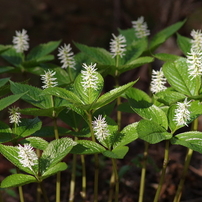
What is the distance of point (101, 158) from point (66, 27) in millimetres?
2545

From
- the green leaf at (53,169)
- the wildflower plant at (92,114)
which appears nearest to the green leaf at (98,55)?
the wildflower plant at (92,114)

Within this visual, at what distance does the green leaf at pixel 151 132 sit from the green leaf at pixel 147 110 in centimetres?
7

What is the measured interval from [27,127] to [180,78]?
0.77m

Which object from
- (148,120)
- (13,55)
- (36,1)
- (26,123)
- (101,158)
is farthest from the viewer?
(36,1)

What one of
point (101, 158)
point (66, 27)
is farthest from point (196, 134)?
point (66, 27)

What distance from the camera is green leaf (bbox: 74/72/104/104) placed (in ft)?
5.39

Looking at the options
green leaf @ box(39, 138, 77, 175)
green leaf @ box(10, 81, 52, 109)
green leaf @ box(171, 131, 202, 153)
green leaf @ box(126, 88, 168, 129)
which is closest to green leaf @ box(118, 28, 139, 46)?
green leaf @ box(126, 88, 168, 129)

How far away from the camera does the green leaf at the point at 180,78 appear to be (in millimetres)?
1850

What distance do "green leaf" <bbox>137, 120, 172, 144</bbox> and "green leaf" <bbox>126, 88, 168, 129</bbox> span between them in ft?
0.23

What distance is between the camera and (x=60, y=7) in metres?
5.62

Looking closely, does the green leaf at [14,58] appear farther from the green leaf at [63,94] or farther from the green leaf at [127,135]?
the green leaf at [127,135]

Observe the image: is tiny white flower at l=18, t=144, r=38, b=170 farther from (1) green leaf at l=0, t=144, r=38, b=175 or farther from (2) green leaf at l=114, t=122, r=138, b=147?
(2) green leaf at l=114, t=122, r=138, b=147

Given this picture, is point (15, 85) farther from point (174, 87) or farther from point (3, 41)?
point (3, 41)

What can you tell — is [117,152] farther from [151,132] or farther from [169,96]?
[169,96]
